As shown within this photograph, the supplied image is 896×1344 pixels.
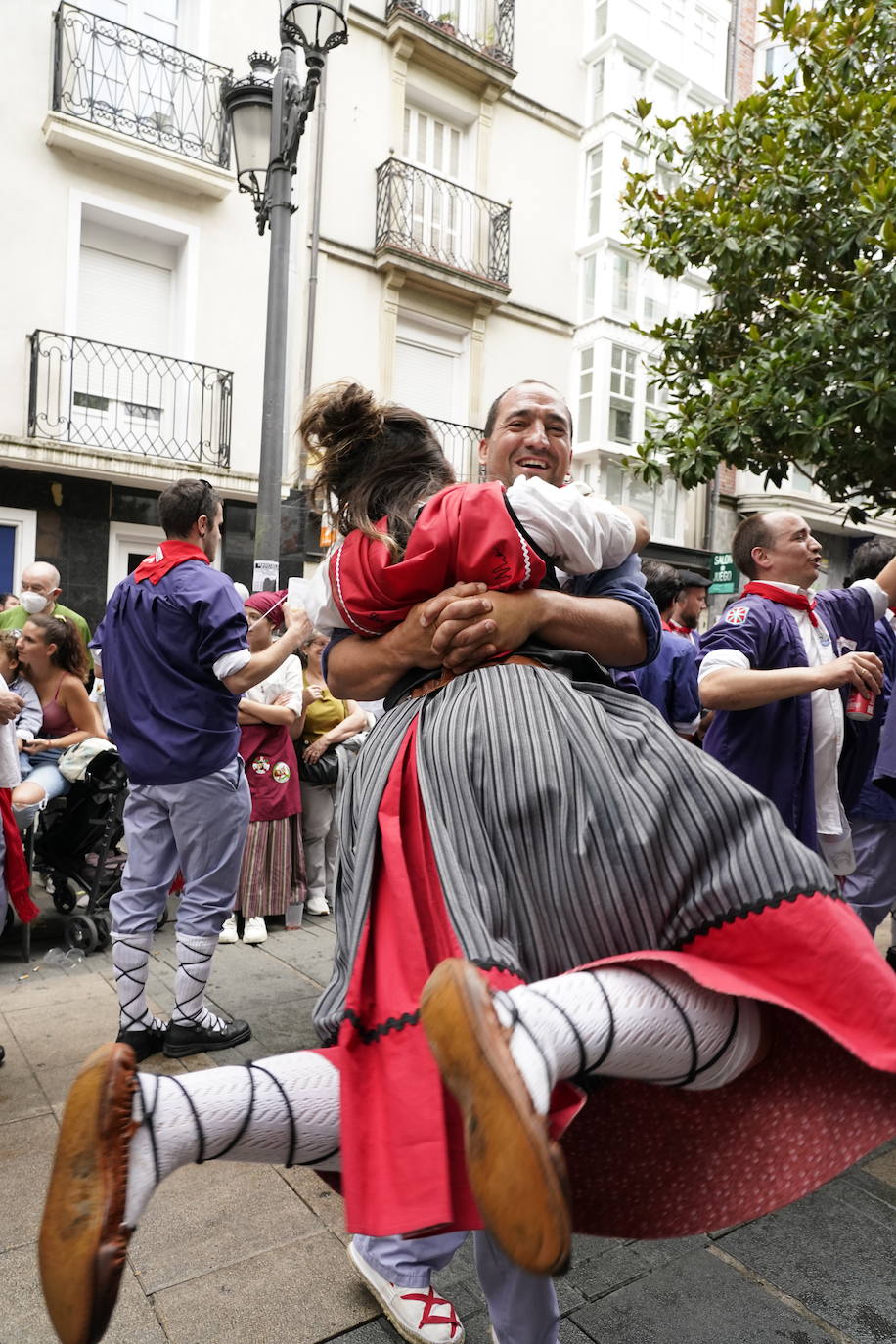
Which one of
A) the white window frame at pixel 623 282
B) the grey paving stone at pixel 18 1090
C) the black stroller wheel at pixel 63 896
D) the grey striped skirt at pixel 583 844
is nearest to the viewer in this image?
the grey striped skirt at pixel 583 844

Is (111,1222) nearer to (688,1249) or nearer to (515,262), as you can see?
(688,1249)

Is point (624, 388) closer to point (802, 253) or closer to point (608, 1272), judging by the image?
point (802, 253)

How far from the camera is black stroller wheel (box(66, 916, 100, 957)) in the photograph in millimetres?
4977

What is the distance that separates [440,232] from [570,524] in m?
14.8

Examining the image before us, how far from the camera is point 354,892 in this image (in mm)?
1559

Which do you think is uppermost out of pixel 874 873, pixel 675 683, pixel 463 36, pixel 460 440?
pixel 463 36

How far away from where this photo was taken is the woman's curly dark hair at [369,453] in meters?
2.01

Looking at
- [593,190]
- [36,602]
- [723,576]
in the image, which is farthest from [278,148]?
[723,576]

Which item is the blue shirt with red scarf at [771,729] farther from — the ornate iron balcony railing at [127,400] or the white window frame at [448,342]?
the white window frame at [448,342]

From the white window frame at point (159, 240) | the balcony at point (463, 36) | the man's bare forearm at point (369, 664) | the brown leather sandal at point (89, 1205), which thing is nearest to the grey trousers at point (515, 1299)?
the brown leather sandal at point (89, 1205)

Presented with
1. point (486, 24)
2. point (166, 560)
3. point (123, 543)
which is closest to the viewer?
point (166, 560)

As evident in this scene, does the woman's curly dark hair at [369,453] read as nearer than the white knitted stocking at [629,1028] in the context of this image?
No

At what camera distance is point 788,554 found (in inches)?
140

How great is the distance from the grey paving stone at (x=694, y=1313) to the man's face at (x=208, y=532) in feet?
9.37
